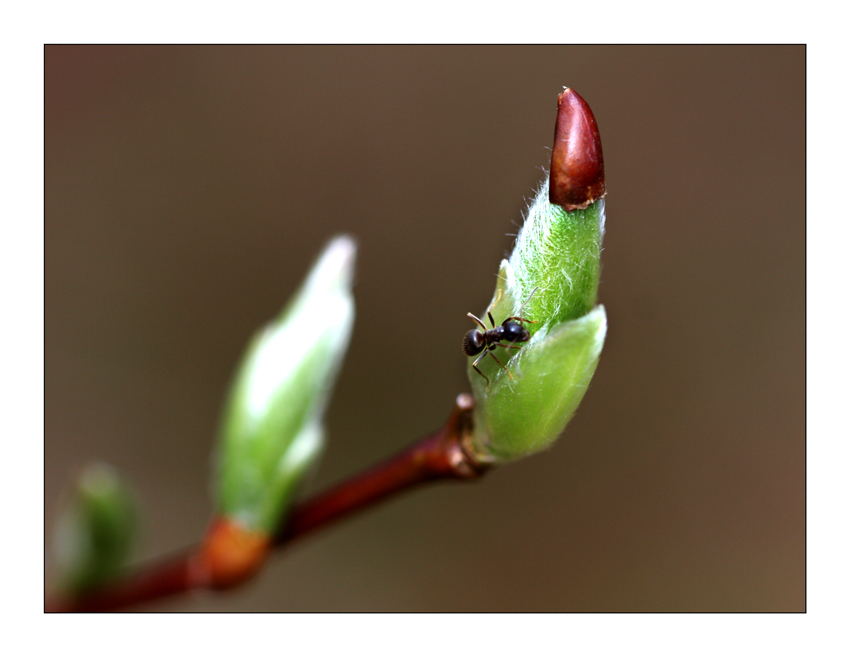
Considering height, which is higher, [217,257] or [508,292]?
[217,257]

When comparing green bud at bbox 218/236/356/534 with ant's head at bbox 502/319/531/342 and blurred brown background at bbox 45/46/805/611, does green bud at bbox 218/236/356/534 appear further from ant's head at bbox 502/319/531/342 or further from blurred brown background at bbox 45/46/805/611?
blurred brown background at bbox 45/46/805/611

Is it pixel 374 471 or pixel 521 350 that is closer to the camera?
pixel 521 350

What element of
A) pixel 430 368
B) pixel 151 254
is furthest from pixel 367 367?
pixel 151 254

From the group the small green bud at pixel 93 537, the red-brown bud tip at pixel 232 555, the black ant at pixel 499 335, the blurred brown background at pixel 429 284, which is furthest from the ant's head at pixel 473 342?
the blurred brown background at pixel 429 284

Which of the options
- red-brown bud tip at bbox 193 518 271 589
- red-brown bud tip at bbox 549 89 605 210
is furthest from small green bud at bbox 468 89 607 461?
red-brown bud tip at bbox 193 518 271 589

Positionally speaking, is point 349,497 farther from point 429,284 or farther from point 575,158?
point 429,284

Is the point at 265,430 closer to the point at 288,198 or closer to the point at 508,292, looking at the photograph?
the point at 508,292

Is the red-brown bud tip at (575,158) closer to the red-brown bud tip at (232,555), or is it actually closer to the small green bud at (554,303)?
the small green bud at (554,303)
